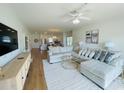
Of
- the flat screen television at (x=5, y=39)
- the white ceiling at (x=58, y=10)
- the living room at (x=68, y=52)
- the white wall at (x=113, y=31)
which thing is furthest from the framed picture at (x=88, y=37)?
the flat screen television at (x=5, y=39)

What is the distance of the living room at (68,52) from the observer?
7.53 feet

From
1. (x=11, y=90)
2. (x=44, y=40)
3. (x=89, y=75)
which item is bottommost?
(x=89, y=75)

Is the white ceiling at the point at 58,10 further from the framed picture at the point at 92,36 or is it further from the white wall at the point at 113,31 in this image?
the framed picture at the point at 92,36

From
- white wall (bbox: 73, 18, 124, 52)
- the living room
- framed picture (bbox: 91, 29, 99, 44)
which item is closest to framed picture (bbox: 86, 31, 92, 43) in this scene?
the living room

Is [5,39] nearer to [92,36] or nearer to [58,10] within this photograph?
[58,10]

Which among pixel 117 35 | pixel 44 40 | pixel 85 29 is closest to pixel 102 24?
pixel 117 35

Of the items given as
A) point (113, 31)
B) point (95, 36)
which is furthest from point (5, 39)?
point (95, 36)

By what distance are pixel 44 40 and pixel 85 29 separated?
7585mm

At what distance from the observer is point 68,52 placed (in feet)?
19.1

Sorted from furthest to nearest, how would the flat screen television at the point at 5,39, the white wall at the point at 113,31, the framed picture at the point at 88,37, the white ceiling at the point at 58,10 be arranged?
the framed picture at the point at 88,37
the white wall at the point at 113,31
the white ceiling at the point at 58,10
the flat screen television at the point at 5,39

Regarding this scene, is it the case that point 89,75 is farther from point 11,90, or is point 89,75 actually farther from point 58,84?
point 11,90

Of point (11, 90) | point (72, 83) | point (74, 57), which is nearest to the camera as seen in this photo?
point (11, 90)

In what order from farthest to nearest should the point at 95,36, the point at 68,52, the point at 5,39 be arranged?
the point at 68,52, the point at 95,36, the point at 5,39

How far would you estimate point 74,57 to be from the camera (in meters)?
5.23
